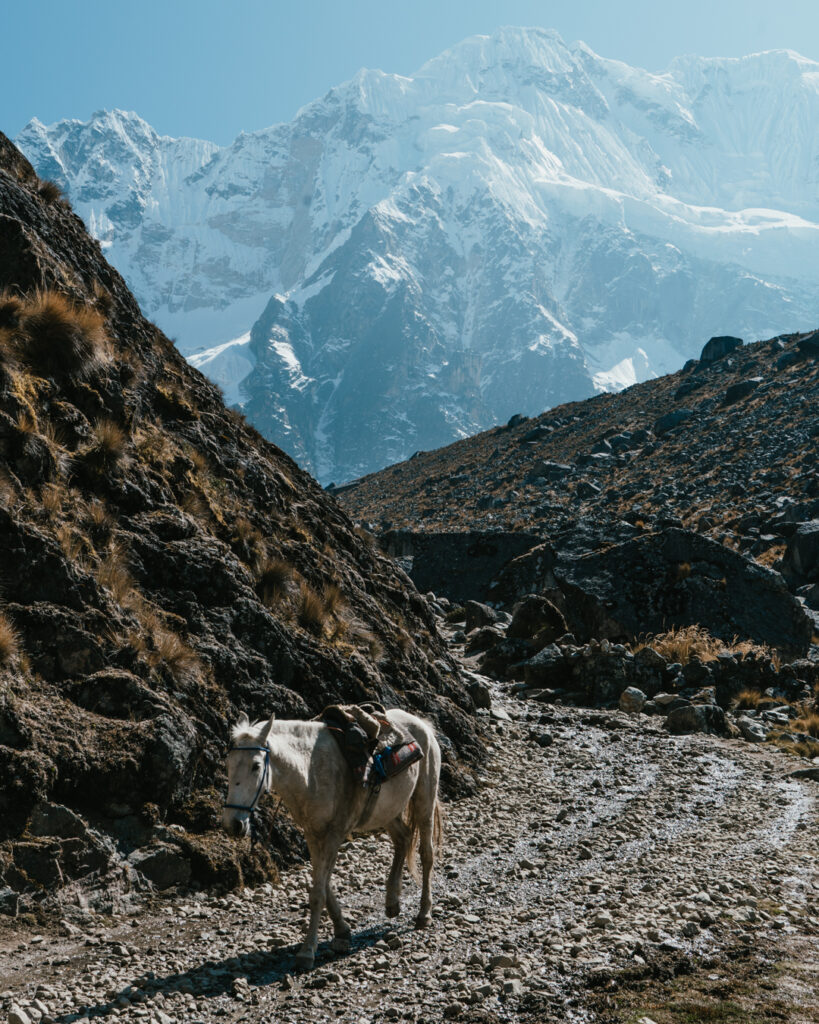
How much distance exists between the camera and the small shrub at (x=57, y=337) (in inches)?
464

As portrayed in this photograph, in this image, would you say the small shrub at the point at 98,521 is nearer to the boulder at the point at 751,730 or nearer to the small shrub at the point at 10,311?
the small shrub at the point at 10,311

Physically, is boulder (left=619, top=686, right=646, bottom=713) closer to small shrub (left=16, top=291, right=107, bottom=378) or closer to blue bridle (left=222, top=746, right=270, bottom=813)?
small shrub (left=16, top=291, right=107, bottom=378)

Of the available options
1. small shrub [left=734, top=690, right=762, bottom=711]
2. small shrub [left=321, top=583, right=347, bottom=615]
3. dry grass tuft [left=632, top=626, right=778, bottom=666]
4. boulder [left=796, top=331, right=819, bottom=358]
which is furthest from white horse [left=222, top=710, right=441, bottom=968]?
boulder [left=796, top=331, right=819, bottom=358]

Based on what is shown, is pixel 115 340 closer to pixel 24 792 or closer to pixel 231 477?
pixel 231 477

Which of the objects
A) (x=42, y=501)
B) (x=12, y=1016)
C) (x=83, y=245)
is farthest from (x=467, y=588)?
(x=12, y=1016)

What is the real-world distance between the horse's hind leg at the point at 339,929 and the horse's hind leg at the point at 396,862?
0.93 meters

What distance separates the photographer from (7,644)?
332 inches

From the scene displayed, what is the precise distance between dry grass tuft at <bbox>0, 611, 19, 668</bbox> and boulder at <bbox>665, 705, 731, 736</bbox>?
1388 centimetres

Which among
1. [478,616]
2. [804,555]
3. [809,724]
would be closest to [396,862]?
[809,724]

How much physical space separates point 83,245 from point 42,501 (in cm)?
720

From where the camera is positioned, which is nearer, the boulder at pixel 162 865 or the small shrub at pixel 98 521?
the boulder at pixel 162 865

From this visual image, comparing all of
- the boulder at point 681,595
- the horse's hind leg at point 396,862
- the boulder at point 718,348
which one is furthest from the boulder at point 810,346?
the horse's hind leg at point 396,862

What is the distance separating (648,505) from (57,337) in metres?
40.2

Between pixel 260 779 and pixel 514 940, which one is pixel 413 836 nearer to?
pixel 514 940
